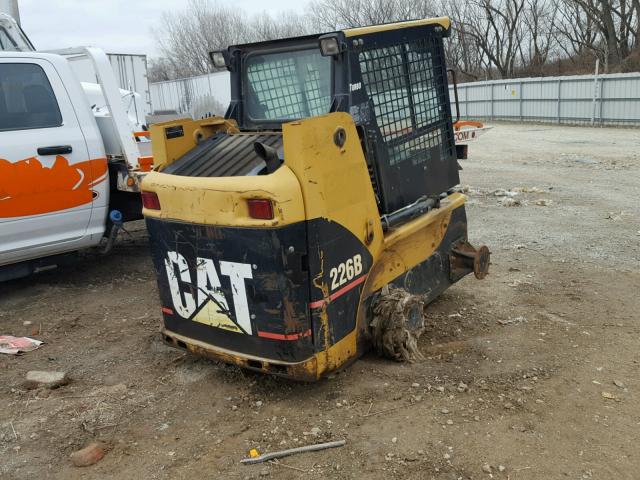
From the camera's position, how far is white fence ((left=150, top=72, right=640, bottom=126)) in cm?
1971

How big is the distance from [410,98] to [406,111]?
0.10m

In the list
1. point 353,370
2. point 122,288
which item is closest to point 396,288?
point 353,370

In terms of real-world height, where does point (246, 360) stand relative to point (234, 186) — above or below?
below

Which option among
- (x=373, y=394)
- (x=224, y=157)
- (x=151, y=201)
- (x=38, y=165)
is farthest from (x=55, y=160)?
(x=373, y=394)

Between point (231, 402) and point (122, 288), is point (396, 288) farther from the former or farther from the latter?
point (122, 288)

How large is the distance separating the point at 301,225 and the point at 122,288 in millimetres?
3122

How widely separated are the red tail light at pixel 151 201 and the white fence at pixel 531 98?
60.1 ft

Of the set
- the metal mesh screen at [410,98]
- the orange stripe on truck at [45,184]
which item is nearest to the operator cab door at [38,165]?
the orange stripe on truck at [45,184]

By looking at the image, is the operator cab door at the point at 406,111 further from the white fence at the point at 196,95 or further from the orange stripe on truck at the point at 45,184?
the white fence at the point at 196,95

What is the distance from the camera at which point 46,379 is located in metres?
3.84

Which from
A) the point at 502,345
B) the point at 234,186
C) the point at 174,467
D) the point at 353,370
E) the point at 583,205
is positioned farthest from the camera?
the point at 583,205

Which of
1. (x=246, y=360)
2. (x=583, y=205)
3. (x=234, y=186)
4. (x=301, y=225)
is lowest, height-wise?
(x=583, y=205)

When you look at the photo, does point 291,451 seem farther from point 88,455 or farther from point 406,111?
point 406,111

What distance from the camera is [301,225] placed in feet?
10.2
